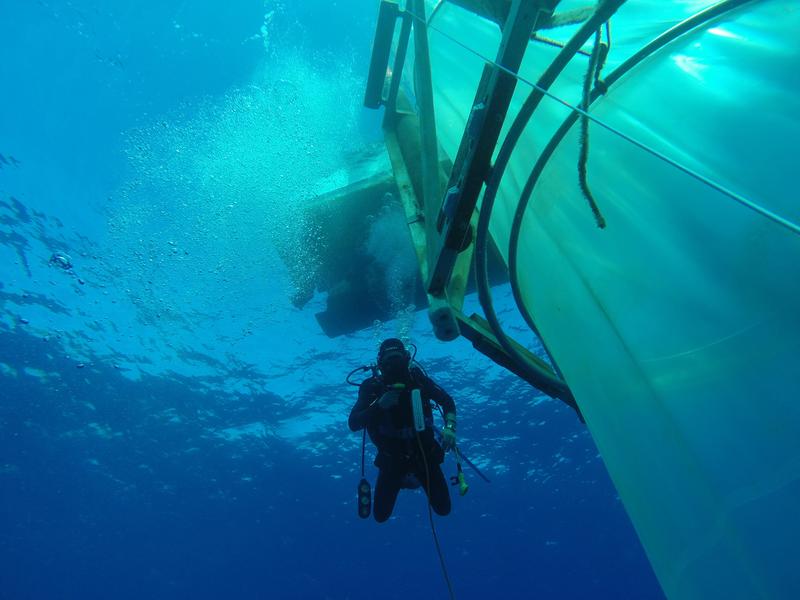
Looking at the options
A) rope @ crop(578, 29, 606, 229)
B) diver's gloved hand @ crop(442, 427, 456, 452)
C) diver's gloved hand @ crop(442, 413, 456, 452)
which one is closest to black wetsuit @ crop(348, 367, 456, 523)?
diver's gloved hand @ crop(442, 413, 456, 452)

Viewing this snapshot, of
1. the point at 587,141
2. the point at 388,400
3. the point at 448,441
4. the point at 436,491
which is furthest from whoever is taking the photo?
the point at 436,491

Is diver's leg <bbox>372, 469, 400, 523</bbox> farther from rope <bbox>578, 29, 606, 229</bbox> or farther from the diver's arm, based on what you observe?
rope <bbox>578, 29, 606, 229</bbox>

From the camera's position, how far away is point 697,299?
1.32 meters

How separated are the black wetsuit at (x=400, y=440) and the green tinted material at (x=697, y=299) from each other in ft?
12.6

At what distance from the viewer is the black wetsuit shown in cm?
560

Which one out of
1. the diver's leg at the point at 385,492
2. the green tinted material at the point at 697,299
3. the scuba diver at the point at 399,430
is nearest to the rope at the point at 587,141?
the green tinted material at the point at 697,299

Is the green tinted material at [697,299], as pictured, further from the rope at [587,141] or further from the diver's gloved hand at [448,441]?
the diver's gloved hand at [448,441]

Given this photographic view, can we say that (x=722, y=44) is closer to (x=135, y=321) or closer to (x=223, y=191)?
(x=223, y=191)

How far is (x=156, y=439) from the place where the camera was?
74.3 feet

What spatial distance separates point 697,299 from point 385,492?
568cm

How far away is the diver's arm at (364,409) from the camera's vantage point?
5573 millimetres

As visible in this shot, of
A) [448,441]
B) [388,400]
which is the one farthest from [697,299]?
[388,400]

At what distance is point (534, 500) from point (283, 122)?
2873cm

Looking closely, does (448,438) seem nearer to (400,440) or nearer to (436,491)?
(400,440)
